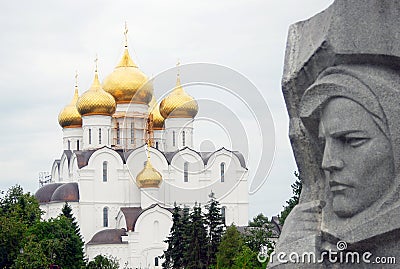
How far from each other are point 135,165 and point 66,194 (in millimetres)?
4112

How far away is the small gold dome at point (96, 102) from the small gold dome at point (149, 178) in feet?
12.5

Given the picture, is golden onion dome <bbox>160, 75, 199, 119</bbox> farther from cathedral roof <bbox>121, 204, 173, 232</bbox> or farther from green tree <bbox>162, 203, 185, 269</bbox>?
green tree <bbox>162, 203, 185, 269</bbox>

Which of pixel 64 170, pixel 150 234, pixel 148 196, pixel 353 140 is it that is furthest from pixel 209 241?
pixel 353 140

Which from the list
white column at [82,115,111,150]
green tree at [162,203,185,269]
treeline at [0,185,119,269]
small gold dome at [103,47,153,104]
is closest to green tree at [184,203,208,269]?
green tree at [162,203,185,269]

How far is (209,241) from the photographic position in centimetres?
3195

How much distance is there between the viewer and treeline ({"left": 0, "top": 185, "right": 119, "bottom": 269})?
30797 millimetres

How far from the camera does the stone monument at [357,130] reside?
5.77 m

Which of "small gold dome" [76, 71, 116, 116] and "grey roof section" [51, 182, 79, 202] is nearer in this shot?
"small gold dome" [76, 71, 116, 116]

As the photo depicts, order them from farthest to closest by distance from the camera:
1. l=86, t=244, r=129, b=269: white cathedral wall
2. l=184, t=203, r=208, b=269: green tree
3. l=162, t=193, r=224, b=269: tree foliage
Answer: l=86, t=244, r=129, b=269: white cathedral wall < l=162, t=193, r=224, b=269: tree foliage < l=184, t=203, r=208, b=269: green tree

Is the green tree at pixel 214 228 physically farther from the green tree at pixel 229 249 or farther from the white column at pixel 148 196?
the white column at pixel 148 196

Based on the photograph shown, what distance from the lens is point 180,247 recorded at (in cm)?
3369

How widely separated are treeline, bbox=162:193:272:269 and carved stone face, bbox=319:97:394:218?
69.5 feet

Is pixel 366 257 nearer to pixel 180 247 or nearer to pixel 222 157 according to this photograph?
pixel 180 247

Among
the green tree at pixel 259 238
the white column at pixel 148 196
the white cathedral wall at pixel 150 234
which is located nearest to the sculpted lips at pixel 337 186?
the green tree at pixel 259 238
